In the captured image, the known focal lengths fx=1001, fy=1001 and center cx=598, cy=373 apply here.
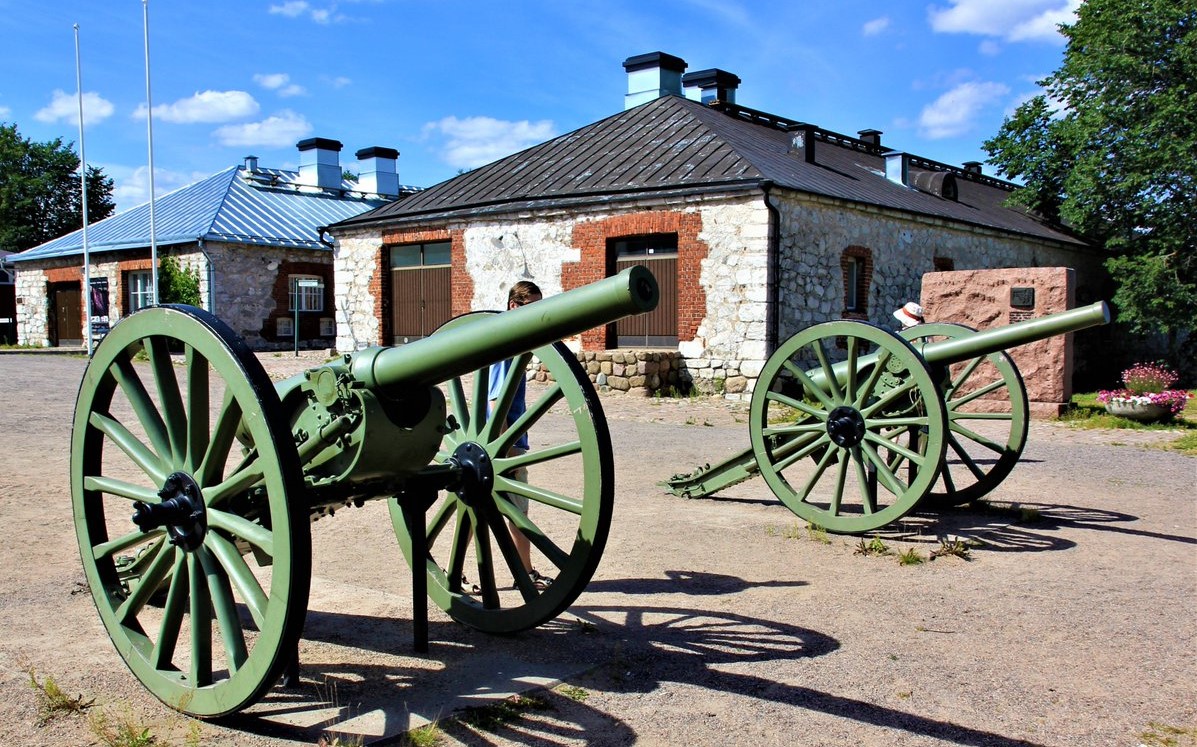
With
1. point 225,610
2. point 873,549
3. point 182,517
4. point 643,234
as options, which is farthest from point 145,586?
point 643,234

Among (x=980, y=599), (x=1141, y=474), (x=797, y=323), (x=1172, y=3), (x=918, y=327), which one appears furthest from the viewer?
(x=1172, y=3)

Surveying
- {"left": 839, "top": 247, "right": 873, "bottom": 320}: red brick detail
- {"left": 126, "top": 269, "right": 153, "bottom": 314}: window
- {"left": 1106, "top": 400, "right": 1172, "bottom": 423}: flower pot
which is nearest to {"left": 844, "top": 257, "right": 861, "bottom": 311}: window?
{"left": 839, "top": 247, "right": 873, "bottom": 320}: red brick detail

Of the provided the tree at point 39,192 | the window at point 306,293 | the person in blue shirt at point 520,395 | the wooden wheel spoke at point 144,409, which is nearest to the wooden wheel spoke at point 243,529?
the wooden wheel spoke at point 144,409

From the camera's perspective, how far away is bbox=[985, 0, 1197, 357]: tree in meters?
20.1

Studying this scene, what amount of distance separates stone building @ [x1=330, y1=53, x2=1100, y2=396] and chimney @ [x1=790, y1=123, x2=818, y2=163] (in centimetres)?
4

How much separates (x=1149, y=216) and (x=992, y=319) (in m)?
10.7

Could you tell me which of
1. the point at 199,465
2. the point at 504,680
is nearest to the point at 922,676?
the point at 504,680

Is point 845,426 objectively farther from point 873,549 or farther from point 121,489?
point 121,489

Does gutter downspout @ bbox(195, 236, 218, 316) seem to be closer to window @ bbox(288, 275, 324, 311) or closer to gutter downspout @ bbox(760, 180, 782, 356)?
window @ bbox(288, 275, 324, 311)

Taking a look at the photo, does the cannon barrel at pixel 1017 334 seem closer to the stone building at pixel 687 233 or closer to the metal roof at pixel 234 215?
the stone building at pixel 687 233

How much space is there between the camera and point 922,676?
368 cm

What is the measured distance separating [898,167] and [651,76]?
5768 millimetres

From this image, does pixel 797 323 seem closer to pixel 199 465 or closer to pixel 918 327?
pixel 918 327

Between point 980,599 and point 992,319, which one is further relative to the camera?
point 992,319
